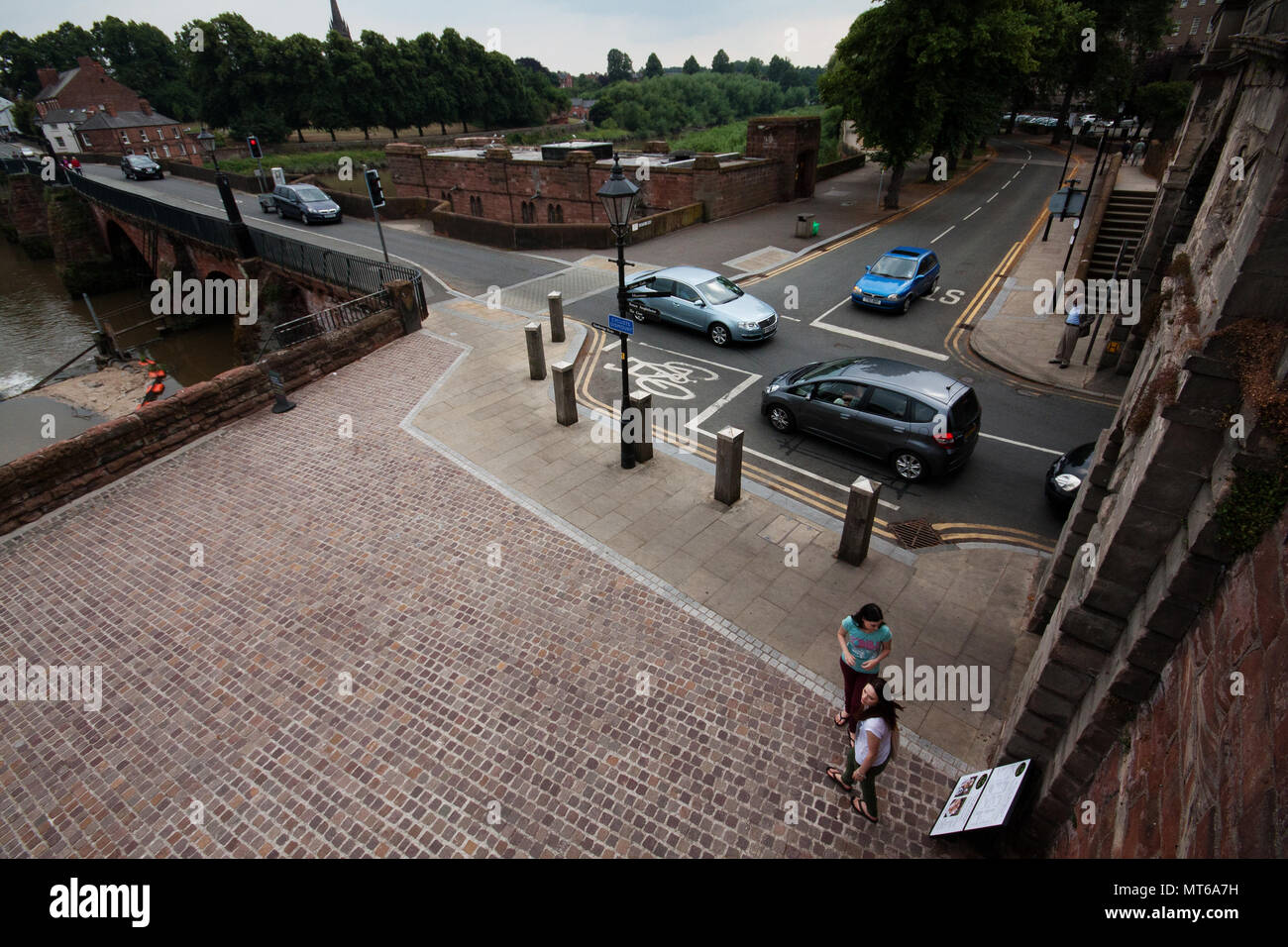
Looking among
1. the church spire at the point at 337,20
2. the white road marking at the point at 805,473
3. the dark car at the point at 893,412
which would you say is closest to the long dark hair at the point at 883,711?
the white road marking at the point at 805,473

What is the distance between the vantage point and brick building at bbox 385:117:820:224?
2880cm

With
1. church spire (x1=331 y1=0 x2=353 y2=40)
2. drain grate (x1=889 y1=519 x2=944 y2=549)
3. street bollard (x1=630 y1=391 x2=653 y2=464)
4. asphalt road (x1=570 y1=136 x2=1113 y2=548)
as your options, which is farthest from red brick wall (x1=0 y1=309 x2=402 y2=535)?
church spire (x1=331 y1=0 x2=353 y2=40)

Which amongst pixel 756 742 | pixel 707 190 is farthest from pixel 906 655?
pixel 707 190

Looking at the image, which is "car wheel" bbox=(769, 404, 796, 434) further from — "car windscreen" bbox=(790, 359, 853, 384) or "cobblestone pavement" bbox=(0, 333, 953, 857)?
"cobblestone pavement" bbox=(0, 333, 953, 857)

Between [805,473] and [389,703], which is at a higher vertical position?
[805,473]

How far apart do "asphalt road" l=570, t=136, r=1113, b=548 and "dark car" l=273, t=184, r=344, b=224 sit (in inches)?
820

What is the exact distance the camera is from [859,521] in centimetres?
789

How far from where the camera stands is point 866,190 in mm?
34781

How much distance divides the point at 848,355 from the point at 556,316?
25.3 feet

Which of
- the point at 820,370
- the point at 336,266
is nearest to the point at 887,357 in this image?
the point at 820,370

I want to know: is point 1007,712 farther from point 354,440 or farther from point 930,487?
point 354,440

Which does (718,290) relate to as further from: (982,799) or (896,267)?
(982,799)

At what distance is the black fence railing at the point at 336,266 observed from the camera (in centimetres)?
1747
